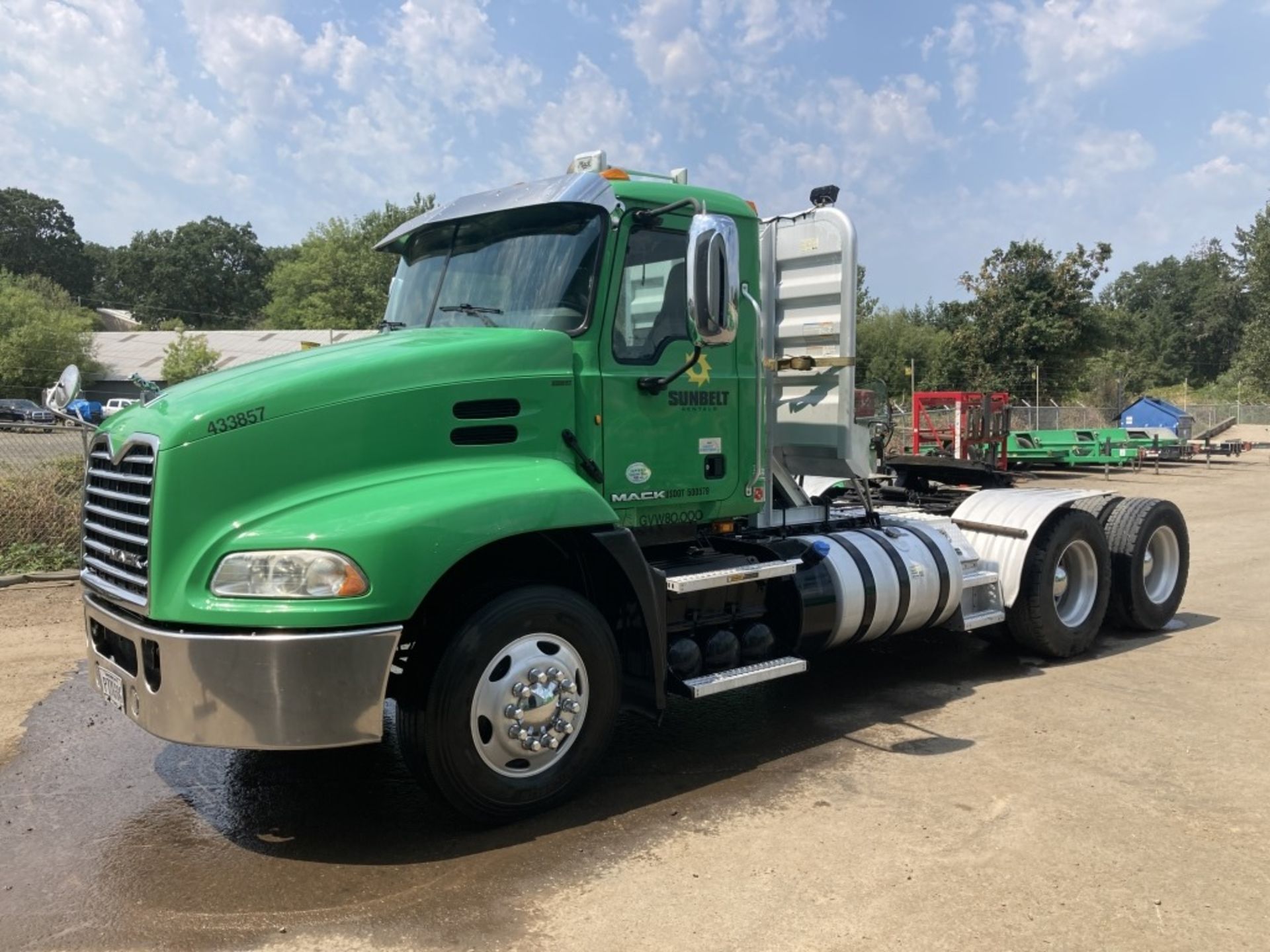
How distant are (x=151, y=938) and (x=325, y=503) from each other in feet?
5.37

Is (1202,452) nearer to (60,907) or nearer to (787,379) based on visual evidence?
(787,379)

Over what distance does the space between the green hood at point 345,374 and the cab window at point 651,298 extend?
0.38 metres

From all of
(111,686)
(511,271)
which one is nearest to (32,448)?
(111,686)

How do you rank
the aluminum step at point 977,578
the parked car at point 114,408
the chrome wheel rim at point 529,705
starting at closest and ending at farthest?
the chrome wheel rim at point 529,705
the parked car at point 114,408
the aluminum step at point 977,578

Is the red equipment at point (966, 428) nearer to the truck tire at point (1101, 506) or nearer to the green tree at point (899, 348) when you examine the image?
the truck tire at point (1101, 506)

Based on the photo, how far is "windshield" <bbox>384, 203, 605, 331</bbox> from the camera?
4.70 m

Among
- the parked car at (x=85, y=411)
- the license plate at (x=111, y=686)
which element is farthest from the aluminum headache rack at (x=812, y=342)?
the parked car at (x=85, y=411)

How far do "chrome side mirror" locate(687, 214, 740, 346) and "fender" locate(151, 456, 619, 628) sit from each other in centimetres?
123

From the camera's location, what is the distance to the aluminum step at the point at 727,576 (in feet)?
15.6

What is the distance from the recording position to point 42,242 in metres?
102

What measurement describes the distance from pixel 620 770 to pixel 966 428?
55.6 ft

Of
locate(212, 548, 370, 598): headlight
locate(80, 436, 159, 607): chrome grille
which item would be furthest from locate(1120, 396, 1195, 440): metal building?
locate(80, 436, 159, 607): chrome grille

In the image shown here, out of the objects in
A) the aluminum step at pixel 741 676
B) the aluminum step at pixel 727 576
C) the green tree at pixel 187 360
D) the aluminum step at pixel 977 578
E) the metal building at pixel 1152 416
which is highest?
the green tree at pixel 187 360

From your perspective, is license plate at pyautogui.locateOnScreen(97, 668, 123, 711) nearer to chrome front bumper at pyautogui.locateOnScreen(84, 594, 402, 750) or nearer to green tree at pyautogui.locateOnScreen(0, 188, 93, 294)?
chrome front bumper at pyautogui.locateOnScreen(84, 594, 402, 750)
